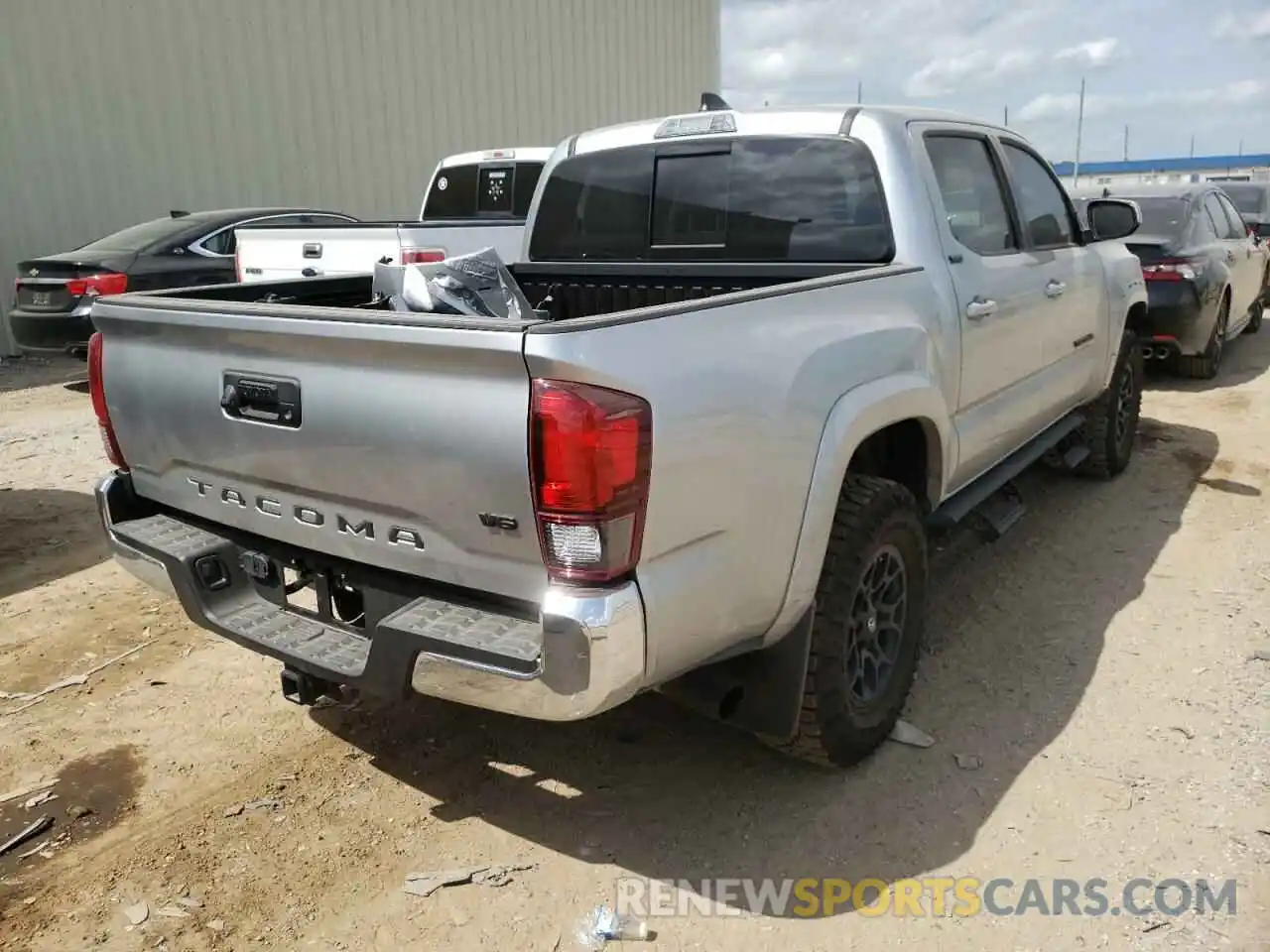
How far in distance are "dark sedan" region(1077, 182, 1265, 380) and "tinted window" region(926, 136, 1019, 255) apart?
4492 millimetres

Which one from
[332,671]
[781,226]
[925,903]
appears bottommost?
Answer: [925,903]

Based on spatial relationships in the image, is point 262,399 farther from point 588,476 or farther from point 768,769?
point 768,769

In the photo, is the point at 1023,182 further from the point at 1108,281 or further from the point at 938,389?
the point at 938,389

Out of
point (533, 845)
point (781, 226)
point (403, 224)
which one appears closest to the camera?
point (533, 845)

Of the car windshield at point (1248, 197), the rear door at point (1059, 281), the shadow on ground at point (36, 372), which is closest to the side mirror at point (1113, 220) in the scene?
the rear door at point (1059, 281)

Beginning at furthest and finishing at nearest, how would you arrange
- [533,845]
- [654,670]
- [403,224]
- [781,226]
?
[403,224]
[781,226]
[533,845]
[654,670]

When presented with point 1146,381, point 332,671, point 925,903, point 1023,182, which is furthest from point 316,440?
point 1146,381

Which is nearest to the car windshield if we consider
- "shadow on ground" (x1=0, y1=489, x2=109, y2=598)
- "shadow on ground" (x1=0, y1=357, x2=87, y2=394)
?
"shadow on ground" (x1=0, y1=489, x2=109, y2=598)

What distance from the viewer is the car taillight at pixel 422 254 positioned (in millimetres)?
7004

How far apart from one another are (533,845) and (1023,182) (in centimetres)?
352

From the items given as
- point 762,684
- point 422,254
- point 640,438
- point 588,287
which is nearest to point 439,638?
point 640,438

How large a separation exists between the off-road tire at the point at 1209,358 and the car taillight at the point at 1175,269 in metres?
0.70

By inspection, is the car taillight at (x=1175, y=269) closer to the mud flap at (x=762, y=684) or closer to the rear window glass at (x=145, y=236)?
the mud flap at (x=762, y=684)

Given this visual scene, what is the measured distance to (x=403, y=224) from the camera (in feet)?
23.7
